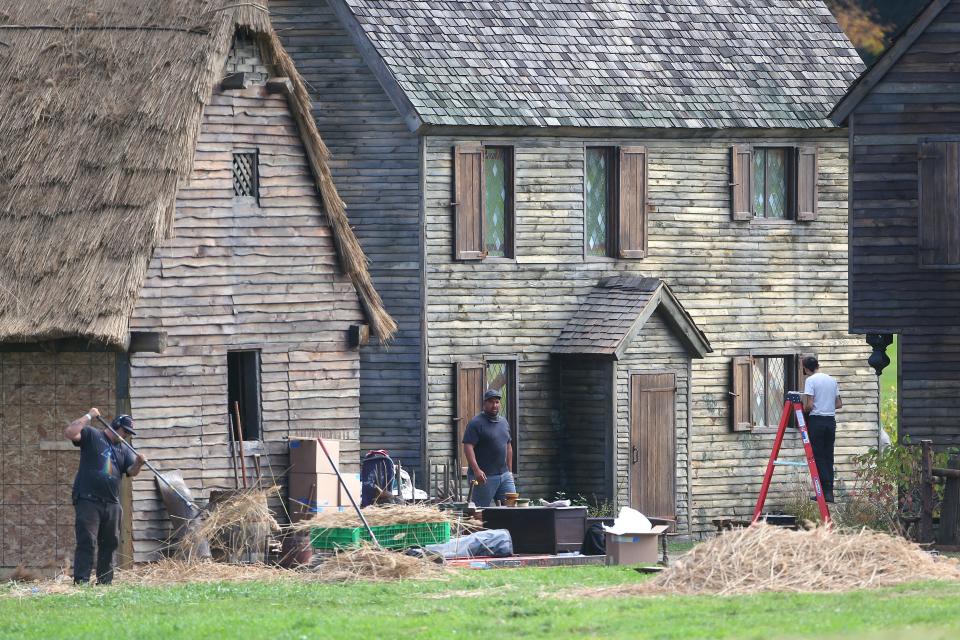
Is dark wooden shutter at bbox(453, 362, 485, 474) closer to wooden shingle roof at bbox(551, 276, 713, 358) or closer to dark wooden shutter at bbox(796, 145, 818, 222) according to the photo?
wooden shingle roof at bbox(551, 276, 713, 358)

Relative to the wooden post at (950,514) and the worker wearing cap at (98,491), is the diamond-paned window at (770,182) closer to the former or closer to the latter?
the wooden post at (950,514)

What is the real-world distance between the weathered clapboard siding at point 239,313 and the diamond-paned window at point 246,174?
0.27 ft

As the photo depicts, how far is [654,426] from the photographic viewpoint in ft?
96.6

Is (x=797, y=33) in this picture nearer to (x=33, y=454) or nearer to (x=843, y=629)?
(x=33, y=454)

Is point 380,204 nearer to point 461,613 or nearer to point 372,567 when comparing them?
point 372,567

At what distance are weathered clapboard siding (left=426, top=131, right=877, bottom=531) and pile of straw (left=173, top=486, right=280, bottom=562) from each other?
630 centimetres

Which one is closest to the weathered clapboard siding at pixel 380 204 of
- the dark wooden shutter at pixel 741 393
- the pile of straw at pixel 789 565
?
the dark wooden shutter at pixel 741 393

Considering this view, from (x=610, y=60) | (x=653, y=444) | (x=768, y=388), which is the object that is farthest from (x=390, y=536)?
(x=768, y=388)

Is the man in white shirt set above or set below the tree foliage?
below

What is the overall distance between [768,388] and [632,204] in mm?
3776

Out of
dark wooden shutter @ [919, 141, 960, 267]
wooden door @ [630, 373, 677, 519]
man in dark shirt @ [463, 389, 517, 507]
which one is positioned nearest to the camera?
man in dark shirt @ [463, 389, 517, 507]

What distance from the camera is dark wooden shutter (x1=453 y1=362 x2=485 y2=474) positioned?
93.0 feet

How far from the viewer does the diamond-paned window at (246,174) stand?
79.5 ft

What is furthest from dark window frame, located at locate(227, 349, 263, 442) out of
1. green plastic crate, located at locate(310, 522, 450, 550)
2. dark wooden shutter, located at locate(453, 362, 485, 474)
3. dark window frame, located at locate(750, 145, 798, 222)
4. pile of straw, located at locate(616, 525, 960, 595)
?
dark window frame, located at locate(750, 145, 798, 222)
